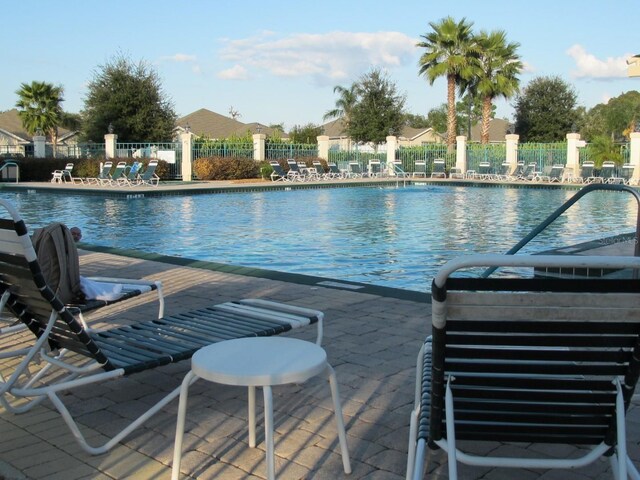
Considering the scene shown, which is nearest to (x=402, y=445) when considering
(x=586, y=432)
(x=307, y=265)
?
(x=586, y=432)

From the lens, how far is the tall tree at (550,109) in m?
43.8

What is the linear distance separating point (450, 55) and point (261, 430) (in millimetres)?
35200

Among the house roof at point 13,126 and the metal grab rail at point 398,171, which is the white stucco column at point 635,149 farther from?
the house roof at point 13,126

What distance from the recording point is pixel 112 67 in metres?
34.0

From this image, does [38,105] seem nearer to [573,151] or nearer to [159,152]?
[159,152]

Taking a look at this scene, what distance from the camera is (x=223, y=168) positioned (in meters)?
29.3

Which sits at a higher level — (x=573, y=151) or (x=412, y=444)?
(x=573, y=151)

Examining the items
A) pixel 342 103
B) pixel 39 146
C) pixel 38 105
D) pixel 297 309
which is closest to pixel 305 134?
pixel 342 103

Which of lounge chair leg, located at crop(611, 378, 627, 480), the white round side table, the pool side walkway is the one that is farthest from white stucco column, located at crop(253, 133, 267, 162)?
lounge chair leg, located at crop(611, 378, 627, 480)

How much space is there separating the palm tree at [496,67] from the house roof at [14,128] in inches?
1169

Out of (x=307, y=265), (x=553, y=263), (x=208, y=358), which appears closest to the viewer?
(x=553, y=263)

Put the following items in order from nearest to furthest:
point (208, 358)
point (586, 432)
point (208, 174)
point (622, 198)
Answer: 1. point (586, 432)
2. point (208, 358)
3. point (622, 198)
4. point (208, 174)

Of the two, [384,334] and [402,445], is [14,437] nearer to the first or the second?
[402,445]

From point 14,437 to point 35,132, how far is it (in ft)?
141
